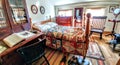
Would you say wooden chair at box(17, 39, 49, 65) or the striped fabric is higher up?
the striped fabric

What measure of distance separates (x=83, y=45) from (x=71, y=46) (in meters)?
0.36

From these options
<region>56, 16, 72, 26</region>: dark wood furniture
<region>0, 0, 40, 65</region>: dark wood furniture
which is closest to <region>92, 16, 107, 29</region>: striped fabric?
<region>56, 16, 72, 26</region>: dark wood furniture

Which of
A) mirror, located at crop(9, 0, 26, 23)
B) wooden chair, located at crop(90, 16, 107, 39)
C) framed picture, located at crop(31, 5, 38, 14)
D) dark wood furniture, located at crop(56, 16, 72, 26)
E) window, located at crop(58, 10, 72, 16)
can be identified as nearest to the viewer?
mirror, located at crop(9, 0, 26, 23)

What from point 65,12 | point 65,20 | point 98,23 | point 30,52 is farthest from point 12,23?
point 65,12

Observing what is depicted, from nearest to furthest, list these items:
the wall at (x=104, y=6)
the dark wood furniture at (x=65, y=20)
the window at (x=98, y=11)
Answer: the wall at (x=104, y=6) < the window at (x=98, y=11) < the dark wood furniture at (x=65, y=20)

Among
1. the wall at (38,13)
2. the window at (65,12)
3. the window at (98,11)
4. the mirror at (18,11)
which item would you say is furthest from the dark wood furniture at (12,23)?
the window at (98,11)

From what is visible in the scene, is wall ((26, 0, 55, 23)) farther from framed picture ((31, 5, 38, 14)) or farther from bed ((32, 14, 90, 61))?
bed ((32, 14, 90, 61))

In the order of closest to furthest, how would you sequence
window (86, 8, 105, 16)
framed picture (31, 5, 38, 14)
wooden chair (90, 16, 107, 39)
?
framed picture (31, 5, 38, 14) → wooden chair (90, 16, 107, 39) → window (86, 8, 105, 16)

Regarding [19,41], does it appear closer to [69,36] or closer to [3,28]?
[3,28]

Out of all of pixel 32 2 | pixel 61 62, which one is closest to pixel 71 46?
pixel 61 62

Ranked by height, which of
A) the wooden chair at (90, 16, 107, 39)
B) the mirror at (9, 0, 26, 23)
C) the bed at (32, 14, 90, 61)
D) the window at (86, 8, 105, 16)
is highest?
the window at (86, 8, 105, 16)

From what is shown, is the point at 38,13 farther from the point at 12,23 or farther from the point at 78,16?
the point at 78,16

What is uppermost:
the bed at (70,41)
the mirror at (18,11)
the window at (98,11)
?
the window at (98,11)

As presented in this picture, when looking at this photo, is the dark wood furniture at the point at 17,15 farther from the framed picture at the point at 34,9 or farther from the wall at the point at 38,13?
the framed picture at the point at 34,9
